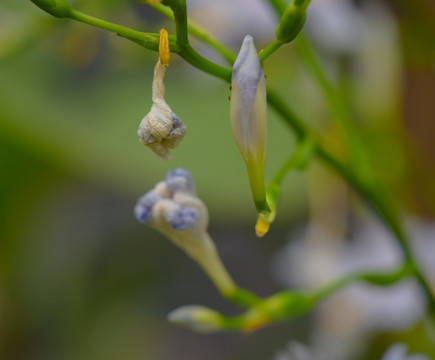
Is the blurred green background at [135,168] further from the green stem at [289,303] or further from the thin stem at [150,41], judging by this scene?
the thin stem at [150,41]

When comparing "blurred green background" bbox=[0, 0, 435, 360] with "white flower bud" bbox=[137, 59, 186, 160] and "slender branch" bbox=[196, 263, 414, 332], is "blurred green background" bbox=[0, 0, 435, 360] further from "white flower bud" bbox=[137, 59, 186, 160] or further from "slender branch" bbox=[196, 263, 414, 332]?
"white flower bud" bbox=[137, 59, 186, 160]

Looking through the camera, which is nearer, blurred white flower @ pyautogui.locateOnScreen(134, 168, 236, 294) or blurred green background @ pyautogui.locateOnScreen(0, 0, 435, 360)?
blurred white flower @ pyautogui.locateOnScreen(134, 168, 236, 294)

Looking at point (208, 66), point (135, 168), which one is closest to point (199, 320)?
point (208, 66)

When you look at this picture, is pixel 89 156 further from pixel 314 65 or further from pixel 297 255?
pixel 314 65

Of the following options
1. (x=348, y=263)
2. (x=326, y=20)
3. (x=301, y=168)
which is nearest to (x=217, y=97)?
(x=326, y=20)

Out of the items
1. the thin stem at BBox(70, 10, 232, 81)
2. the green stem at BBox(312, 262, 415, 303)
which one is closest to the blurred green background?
the green stem at BBox(312, 262, 415, 303)

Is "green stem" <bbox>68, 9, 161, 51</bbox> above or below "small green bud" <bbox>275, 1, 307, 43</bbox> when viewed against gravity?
below
